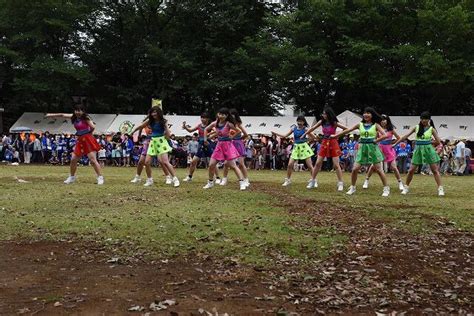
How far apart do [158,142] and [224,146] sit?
1781 millimetres

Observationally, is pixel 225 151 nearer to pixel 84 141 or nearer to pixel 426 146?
pixel 84 141

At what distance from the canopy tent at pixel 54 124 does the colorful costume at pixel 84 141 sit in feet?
72.4

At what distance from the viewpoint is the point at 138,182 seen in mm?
15367

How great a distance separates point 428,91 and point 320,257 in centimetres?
3163

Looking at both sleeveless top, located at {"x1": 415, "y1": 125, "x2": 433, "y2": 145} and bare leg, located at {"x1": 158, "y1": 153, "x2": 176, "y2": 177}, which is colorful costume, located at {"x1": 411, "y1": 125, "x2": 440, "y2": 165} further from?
bare leg, located at {"x1": 158, "y1": 153, "x2": 176, "y2": 177}

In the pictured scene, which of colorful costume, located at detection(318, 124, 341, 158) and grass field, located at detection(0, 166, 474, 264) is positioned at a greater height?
colorful costume, located at detection(318, 124, 341, 158)

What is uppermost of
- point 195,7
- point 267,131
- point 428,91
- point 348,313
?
point 195,7

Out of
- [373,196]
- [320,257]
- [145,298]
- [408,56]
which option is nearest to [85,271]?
[145,298]

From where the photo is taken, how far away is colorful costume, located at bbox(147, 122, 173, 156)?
14.0 m

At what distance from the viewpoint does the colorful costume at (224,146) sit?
14.0 meters

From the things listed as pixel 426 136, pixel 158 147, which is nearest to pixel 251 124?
pixel 158 147

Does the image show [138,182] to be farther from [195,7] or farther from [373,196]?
[195,7]

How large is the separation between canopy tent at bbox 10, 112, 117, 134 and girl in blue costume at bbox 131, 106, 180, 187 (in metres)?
22.7

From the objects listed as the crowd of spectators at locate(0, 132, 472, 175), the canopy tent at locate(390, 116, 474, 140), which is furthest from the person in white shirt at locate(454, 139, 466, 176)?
the canopy tent at locate(390, 116, 474, 140)
